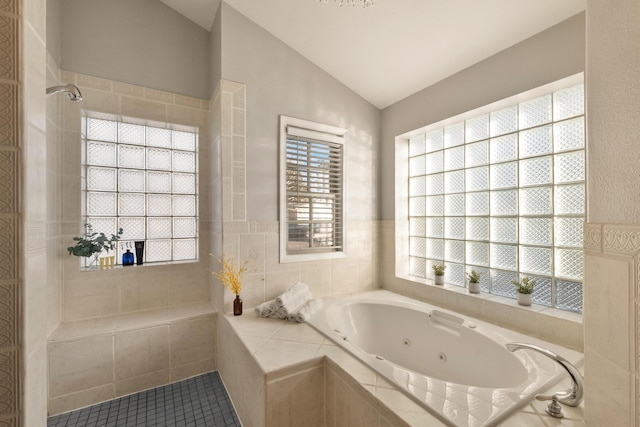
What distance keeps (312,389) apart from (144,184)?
212 centimetres

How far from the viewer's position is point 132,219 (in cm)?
240

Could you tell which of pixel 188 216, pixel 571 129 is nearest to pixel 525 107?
pixel 571 129

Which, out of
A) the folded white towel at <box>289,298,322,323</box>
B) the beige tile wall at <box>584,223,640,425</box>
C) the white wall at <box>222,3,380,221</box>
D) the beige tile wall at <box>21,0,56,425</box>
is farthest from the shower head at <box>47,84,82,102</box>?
the beige tile wall at <box>584,223,640,425</box>

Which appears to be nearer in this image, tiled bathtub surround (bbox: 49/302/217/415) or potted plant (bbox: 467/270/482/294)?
tiled bathtub surround (bbox: 49/302/217/415)

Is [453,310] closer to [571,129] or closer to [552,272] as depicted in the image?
[552,272]

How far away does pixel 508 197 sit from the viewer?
6.94 feet

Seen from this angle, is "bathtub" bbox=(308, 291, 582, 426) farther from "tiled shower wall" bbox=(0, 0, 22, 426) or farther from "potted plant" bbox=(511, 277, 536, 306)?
"tiled shower wall" bbox=(0, 0, 22, 426)

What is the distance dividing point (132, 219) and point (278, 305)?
1.47 meters

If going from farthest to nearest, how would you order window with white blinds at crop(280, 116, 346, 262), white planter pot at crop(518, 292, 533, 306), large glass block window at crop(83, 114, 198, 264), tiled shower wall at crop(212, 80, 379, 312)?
window with white blinds at crop(280, 116, 346, 262) → large glass block window at crop(83, 114, 198, 264) → tiled shower wall at crop(212, 80, 379, 312) → white planter pot at crop(518, 292, 533, 306)

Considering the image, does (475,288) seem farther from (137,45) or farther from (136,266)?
(137,45)

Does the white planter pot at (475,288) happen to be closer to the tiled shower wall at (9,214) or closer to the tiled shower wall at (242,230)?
the tiled shower wall at (242,230)

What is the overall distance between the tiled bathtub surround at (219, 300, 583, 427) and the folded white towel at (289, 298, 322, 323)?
157 mm

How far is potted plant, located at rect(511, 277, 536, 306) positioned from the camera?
1.90 meters

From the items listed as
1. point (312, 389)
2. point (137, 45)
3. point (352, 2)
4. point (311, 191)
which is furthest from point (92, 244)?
point (352, 2)
